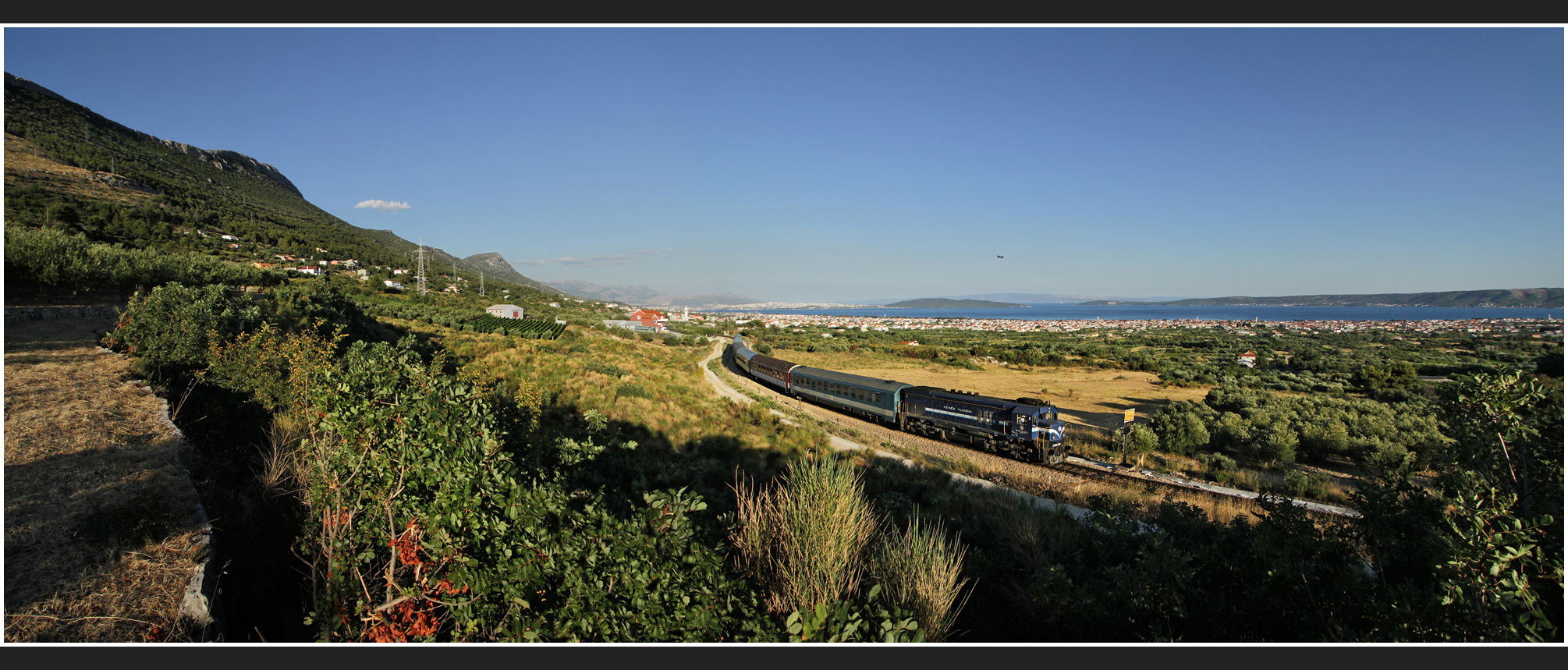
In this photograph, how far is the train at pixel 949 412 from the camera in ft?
55.8

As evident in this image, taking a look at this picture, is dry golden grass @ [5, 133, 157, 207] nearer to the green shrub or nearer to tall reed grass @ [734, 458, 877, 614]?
the green shrub

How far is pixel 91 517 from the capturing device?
5.58 m

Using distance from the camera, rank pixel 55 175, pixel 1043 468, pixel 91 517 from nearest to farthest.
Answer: pixel 91 517 < pixel 1043 468 < pixel 55 175

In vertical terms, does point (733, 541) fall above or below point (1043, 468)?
above

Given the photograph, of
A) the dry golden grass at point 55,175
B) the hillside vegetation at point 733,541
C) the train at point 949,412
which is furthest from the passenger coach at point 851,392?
the dry golden grass at point 55,175

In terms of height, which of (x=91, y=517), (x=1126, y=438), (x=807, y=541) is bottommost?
(x=1126, y=438)


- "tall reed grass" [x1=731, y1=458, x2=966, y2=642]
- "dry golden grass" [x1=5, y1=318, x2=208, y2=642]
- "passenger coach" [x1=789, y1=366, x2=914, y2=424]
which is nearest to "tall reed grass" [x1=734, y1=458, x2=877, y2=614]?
"tall reed grass" [x1=731, y1=458, x2=966, y2=642]

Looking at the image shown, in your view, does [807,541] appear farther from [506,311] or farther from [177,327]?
[506,311]

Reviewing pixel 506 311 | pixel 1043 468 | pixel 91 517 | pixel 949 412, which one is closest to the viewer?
pixel 91 517

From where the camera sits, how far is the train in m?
17.0

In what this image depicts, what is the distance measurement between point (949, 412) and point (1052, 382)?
2483 centimetres

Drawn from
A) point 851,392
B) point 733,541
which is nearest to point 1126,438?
point 851,392

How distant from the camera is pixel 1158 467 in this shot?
1680 centimetres

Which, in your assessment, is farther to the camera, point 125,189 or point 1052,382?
point 125,189
